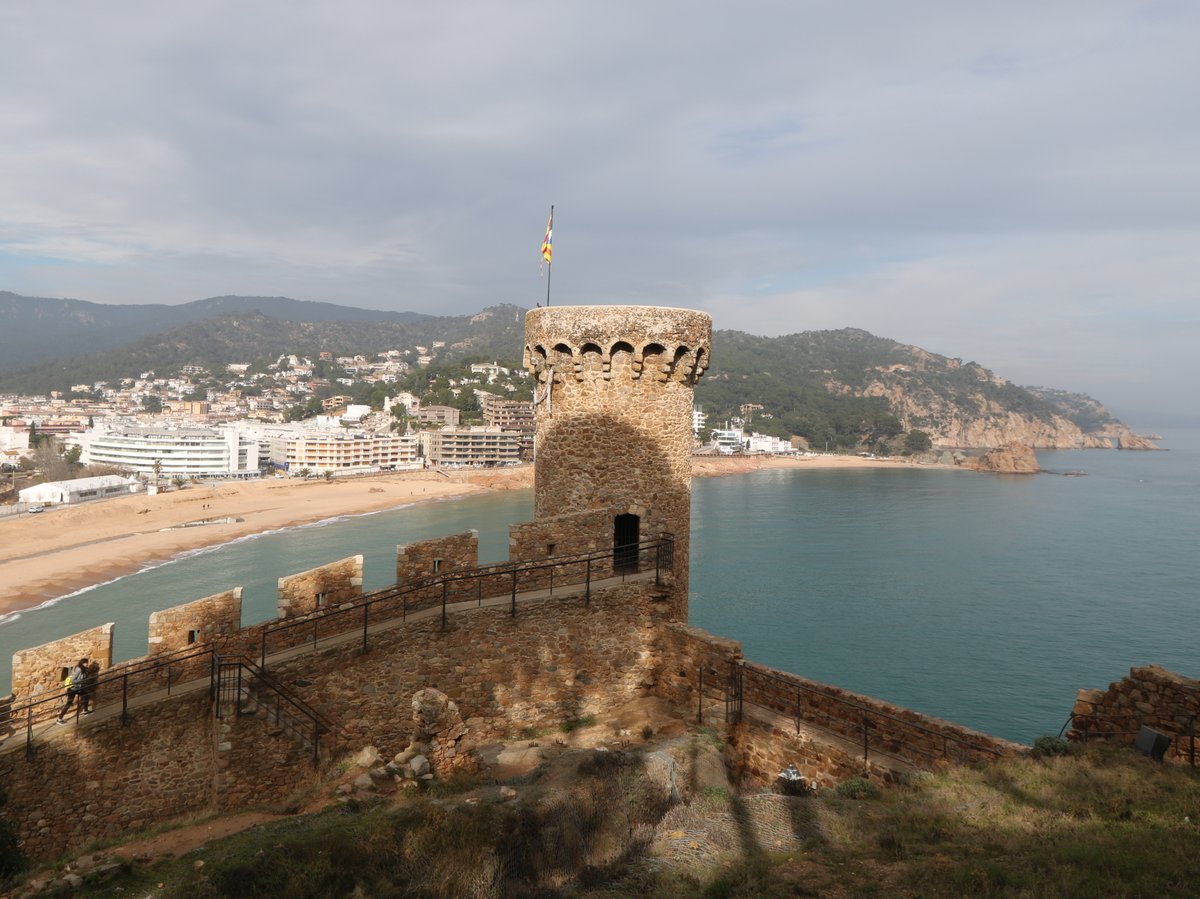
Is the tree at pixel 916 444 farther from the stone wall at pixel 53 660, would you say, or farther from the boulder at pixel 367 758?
the stone wall at pixel 53 660

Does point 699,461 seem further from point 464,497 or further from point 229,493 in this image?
point 229,493

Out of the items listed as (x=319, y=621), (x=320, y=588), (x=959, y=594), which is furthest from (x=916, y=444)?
(x=319, y=621)

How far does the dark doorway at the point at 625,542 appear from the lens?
36.5 feet

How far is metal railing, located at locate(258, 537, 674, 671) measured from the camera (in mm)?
8953

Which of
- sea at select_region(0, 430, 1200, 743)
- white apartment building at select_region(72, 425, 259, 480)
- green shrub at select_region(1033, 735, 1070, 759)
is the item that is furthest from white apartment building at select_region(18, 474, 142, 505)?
green shrub at select_region(1033, 735, 1070, 759)

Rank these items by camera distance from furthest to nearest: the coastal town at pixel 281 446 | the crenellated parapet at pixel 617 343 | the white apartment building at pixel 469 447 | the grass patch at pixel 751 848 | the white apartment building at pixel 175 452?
the white apartment building at pixel 469 447
the white apartment building at pixel 175 452
the coastal town at pixel 281 446
the crenellated parapet at pixel 617 343
the grass patch at pixel 751 848

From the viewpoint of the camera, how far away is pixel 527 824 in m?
6.24

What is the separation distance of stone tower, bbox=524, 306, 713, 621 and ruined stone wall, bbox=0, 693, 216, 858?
204 inches

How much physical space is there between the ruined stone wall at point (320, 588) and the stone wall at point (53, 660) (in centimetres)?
181

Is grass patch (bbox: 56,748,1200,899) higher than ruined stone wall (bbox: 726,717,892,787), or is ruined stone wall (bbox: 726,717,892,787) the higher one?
grass patch (bbox: 56,748,1200,899)

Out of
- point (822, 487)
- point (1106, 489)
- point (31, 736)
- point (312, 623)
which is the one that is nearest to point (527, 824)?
point (312, 623)

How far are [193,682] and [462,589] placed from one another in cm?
330

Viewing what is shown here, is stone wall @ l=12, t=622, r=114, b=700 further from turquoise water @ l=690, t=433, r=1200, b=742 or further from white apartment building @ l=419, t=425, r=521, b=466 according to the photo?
white apartment building @ l=419, t=425, r=521, b=466

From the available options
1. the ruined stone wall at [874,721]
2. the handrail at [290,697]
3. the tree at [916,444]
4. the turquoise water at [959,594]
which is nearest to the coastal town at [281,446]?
the tree at [916,444]
